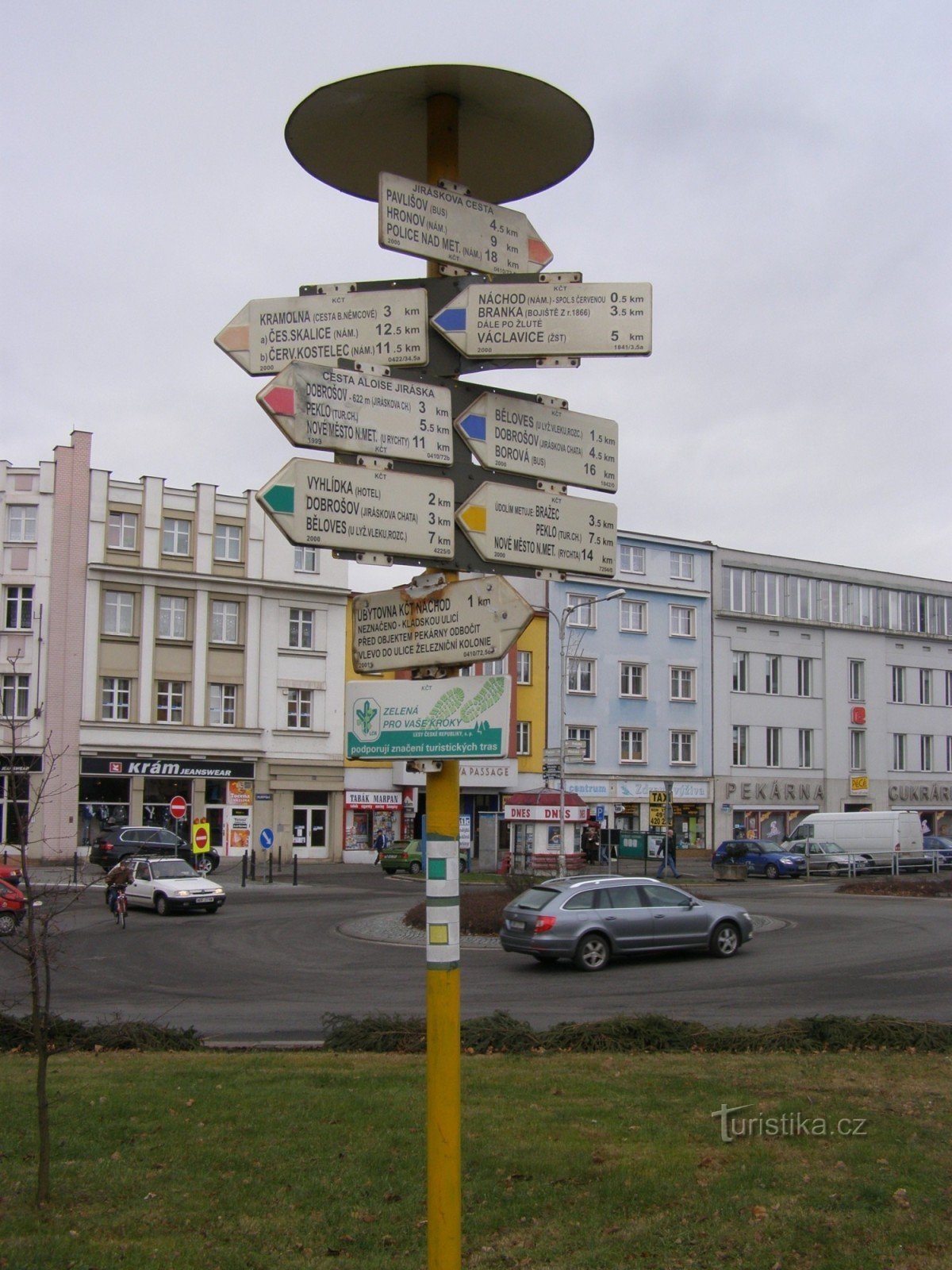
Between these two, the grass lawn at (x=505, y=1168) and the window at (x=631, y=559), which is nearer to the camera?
the grass lawn at (x=505, y=1168)

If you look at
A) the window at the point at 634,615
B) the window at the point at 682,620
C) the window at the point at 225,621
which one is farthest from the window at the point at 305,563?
the window at the point at 682,620

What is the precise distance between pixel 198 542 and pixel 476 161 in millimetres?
49174

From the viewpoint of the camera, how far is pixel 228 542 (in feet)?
176

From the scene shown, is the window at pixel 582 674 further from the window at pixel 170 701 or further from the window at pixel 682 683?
the window at pixel 170 701

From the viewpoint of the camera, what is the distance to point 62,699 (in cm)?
4888

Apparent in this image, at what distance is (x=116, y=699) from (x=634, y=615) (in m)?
26.7

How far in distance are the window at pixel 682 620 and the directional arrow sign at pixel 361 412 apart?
60414 mm

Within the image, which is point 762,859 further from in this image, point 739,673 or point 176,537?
point 176,537

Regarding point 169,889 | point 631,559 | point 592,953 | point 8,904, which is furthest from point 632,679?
point 592,953

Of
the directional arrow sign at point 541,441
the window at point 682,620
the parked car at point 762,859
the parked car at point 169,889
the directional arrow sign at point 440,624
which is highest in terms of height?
the window at point 682,620

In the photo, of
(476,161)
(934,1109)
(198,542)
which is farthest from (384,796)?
(476,161)

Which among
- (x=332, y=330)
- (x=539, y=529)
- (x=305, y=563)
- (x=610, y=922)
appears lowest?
(x=610, y=922)

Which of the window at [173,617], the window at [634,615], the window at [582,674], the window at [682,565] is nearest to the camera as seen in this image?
the window at [173,617]

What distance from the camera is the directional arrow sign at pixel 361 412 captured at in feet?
13.4
